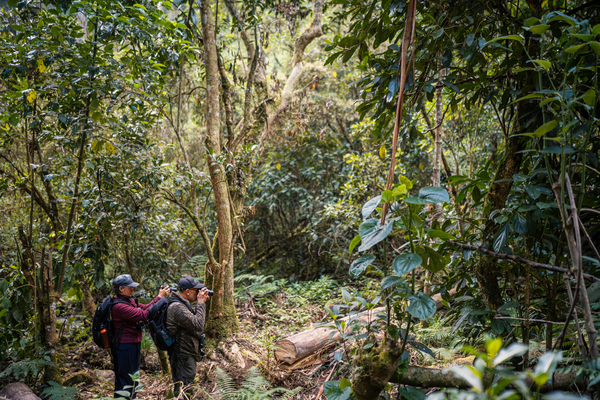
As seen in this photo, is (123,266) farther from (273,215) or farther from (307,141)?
(307,141)

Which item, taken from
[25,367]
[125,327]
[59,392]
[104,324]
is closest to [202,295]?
[125,327]

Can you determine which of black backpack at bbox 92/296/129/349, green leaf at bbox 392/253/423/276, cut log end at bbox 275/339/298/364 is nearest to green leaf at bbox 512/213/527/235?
green leaf at bbox 392/253/423/276

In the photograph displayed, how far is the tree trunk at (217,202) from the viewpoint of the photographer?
15.1 ft

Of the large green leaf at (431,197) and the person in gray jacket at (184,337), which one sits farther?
the person in gray jacket at (184,337)

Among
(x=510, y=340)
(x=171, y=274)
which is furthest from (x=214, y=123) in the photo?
(x=510, y=340)

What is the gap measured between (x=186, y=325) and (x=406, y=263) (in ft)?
10.1

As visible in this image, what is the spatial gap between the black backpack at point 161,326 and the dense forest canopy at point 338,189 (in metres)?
0.85

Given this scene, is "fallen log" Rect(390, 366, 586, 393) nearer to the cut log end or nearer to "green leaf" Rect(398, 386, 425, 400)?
"green leaf" Rect(398, 386, 425, 400)

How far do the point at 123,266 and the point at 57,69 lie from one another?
2854 millimetres

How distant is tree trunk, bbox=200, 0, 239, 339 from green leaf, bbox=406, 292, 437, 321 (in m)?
3.58

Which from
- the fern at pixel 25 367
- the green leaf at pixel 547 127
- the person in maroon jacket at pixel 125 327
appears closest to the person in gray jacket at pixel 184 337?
the person in maroon jacket at pixel 125 327

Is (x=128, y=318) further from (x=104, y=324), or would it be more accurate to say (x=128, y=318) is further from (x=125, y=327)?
(x=104, y=324)

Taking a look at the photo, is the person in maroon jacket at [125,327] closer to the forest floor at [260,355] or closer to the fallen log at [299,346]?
the forest floor at [260,355]

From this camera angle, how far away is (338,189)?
28.1ft
